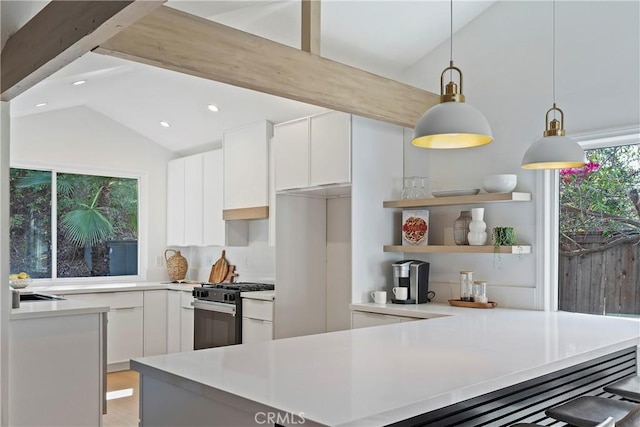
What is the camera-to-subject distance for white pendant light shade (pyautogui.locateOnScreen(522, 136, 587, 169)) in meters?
2.80

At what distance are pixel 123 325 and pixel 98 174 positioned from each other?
5.57 ft

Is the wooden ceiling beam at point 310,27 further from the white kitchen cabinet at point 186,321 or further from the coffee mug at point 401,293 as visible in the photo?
the white kitchen cabinet at point 186,321

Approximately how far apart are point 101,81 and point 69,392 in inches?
104

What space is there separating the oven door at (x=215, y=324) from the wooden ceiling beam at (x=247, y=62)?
2.23 meters

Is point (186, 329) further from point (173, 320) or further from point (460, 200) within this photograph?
point (460, 200)

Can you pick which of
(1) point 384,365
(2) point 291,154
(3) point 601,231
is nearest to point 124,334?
(2) point 291,154

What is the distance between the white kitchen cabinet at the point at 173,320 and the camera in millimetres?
5781

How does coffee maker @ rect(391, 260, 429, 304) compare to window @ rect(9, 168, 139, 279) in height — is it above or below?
below

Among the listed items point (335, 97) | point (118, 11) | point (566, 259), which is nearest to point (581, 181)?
point (566, 259)

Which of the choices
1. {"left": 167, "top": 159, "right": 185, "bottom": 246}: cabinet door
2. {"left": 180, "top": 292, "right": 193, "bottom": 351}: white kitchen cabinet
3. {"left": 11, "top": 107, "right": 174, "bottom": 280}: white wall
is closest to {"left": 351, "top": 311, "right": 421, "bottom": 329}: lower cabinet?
{"left": 180, "top": 292, "right": 193, "bottom": 351}: white kitchen cabinet

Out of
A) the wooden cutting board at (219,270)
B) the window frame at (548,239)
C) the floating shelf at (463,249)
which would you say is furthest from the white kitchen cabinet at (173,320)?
the window frame at (548,239)

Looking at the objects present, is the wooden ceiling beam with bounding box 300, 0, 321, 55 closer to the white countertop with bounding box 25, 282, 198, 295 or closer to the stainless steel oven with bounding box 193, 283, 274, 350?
the stainless steel oven with bounding box 193, 283, 274, 350

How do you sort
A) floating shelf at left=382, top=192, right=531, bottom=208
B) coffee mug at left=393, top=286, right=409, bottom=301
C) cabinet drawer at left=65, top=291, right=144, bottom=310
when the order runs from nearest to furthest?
floating shelf at left=382, top=192, right=531, bottom=208, coffee mug at left=393, top=286, right=409, bottom=301, cabinet drawer at left=65, top=291, right=144, bottom=310

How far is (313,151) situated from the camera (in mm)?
4449
